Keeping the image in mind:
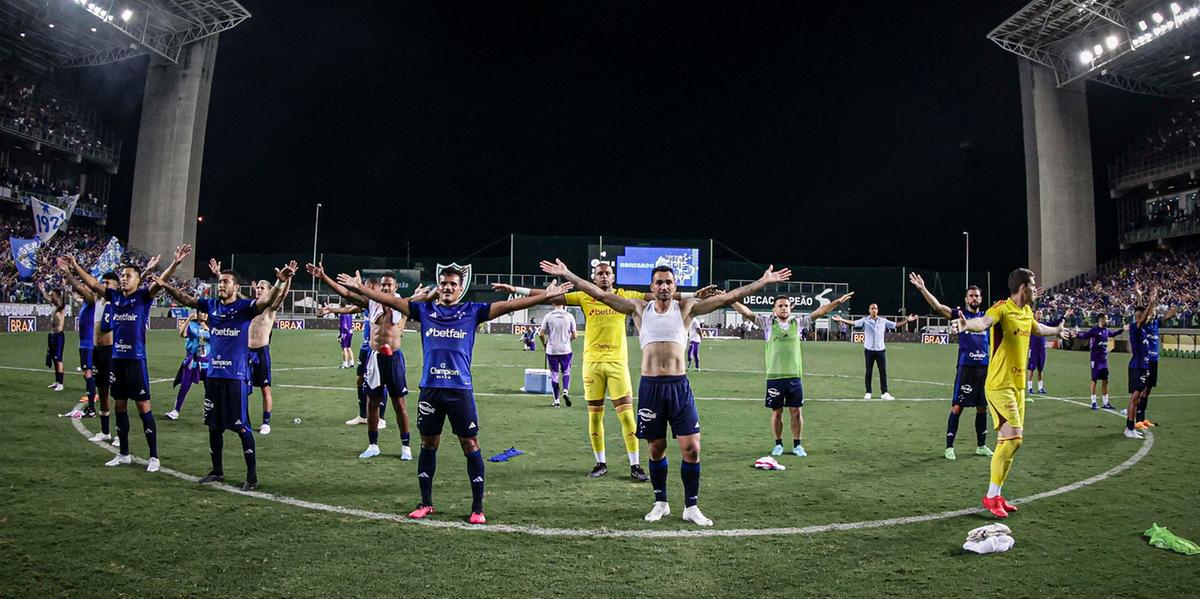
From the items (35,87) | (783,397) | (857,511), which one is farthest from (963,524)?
(35,87)

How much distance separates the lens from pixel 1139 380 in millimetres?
12398

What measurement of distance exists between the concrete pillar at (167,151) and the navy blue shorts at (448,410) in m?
63.1

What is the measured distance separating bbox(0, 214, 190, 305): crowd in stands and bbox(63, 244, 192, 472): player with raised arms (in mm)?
23892

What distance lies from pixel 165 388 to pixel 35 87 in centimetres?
6139

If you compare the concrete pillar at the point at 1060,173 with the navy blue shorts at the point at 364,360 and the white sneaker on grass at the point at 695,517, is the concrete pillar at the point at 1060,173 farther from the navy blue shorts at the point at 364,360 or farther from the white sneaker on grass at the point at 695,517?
the white sneaker on grass at the point at 695,517

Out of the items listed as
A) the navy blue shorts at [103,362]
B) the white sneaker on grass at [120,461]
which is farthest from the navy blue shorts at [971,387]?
the navy blue shorts at [103,362]

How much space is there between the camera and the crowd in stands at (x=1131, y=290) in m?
45.3

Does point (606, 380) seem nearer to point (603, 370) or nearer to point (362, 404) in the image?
point (603, 370)

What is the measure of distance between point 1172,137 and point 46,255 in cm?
8504

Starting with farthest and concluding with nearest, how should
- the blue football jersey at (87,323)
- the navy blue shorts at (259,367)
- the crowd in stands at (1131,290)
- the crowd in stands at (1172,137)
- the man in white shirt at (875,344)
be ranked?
the crowd in stands at (1172,137) < the crowd in stands at (1131,290) < the man in white shirt at (875,344) < the blue football jersey at (87,323) < the navy blue shorts at (259,367)

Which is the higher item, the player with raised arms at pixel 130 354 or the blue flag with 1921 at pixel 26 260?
the blue flag with 1921 at pixel 26 260

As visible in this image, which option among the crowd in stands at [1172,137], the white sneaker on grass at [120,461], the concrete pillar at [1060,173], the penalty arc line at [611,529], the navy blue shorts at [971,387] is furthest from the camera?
the concrete pillar at [1060,173]

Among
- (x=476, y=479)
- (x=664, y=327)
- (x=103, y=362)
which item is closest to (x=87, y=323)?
(x=103, y=362)

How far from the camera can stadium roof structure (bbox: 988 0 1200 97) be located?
158ft
